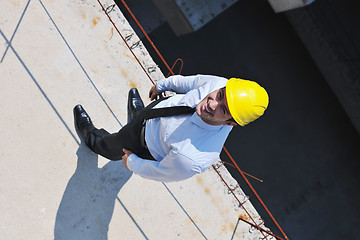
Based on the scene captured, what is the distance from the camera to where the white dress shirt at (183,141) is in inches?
112

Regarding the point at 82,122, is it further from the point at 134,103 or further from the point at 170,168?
the point at 170,168

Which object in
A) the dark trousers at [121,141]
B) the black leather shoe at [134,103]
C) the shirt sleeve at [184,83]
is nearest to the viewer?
the shirt sleeve at [184,83]

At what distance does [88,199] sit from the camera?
4414mm

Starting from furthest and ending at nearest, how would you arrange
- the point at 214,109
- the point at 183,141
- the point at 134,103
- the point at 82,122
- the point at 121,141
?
1. the point at 134,103
2. the point at 82,122
3. the point at 121,141
4. the point at 183,141
5. the point at 214,109

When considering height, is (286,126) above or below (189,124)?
below

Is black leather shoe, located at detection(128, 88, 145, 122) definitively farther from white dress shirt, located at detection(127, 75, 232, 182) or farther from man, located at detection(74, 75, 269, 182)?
white dress shirt, located at detection(127, 75, 232, 182)

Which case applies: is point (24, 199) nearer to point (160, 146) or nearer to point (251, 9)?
point (160, 146)

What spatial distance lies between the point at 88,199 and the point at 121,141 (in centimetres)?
118

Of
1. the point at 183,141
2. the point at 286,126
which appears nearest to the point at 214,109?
the point at 183,141

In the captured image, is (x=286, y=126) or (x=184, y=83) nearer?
(x=184, y=83)

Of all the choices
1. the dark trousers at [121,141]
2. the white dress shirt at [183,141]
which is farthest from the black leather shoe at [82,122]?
the white dress shirt at [183,141]

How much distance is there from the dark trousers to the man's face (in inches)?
30.6

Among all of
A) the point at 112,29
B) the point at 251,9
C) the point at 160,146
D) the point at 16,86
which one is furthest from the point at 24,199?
the point at 251,9

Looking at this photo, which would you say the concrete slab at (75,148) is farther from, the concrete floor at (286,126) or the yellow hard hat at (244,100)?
the concrete floor at (286,126)
